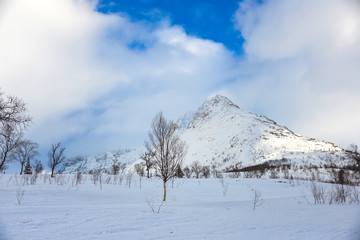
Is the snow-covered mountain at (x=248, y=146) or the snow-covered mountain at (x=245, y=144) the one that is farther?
the snow-covered mountain at (x=245, y=144)

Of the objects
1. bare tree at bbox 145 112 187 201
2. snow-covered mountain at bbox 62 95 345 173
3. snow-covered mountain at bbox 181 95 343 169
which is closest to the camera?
bare tree at bbox 145 112 187 201

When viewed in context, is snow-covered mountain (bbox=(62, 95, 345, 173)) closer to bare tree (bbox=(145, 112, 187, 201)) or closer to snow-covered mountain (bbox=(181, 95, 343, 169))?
snow-covered mountain (bbox=(181, 95, 343, 169))

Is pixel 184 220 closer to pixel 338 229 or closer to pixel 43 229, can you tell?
pixel 43 229

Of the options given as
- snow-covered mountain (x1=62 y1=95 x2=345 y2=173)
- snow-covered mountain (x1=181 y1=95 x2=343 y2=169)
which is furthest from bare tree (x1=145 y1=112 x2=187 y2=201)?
snow-covered mountain (x1=181 y1=95 x2=343 y2=169)

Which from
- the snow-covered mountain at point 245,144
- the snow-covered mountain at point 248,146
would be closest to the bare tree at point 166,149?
the snow-covered mountain at point 248,146

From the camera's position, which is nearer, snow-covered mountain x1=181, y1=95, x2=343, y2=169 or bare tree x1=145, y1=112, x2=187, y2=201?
bare tree x1=145, y1=112, x2=187, y2=201

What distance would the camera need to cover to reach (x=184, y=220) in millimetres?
4977

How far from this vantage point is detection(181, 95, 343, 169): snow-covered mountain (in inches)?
4055

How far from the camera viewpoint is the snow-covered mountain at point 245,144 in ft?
338

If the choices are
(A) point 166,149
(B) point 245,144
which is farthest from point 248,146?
(A) point 166,149

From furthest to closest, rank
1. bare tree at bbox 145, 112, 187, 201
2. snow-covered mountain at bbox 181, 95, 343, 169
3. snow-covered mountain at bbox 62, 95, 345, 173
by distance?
snow-covered mountain at bbox 181, 95, 343, 169 < snow-covered mountain at bbox 62, 95, 345, 173 < bare tree at bbox 145, 112, 187, 201

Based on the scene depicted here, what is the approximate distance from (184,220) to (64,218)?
3019mm

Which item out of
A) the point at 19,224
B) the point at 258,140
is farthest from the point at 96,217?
the point at 258,140

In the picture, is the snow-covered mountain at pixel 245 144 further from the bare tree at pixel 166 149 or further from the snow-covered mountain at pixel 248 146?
the bare tree at pixel 166 149
